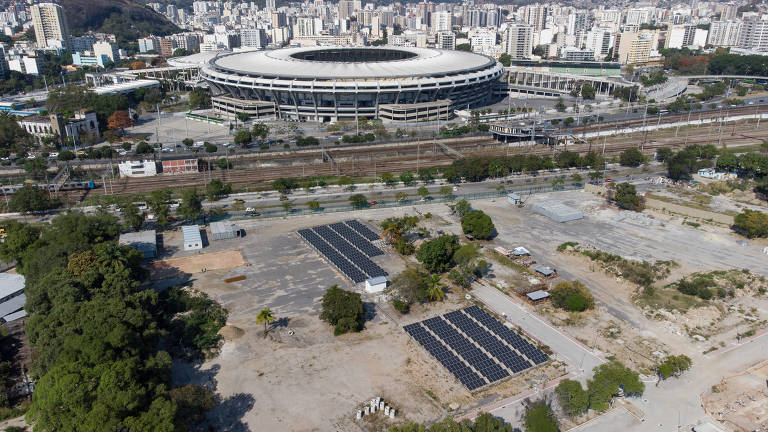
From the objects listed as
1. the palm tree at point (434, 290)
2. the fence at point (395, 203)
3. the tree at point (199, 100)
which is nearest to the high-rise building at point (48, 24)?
the tree at point (199, 100)

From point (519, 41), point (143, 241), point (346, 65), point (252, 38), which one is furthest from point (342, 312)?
point (252, 38)

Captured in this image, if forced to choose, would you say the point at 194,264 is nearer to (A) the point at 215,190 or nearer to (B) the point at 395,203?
(A) the point at 215,190

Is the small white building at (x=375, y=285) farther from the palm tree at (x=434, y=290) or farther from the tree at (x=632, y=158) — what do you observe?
the tree at (x=632, y=158)

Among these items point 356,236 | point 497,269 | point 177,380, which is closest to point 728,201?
point 497,269

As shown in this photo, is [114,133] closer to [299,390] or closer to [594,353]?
[299,390]

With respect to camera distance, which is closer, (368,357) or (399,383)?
(399,383)

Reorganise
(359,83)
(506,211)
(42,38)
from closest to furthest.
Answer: (506,211) < (359,83) < (42,38)

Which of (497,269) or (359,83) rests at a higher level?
(359,83)
